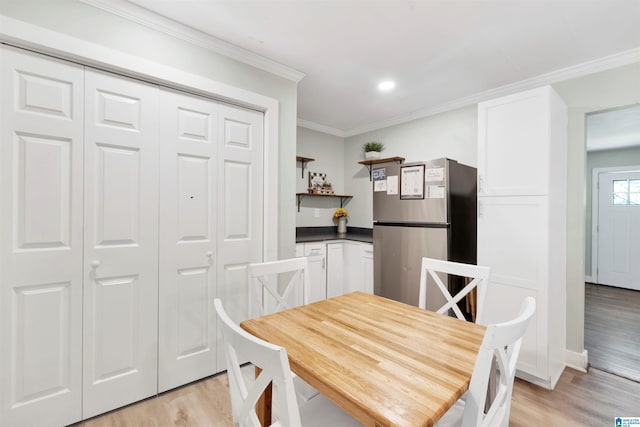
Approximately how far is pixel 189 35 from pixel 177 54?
15 cm

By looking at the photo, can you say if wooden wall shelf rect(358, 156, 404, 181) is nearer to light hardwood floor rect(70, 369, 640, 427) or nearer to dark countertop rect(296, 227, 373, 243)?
dark countertop rect(296, 227, 373, 243)

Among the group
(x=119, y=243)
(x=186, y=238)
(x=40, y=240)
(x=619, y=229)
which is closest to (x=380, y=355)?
(x=186, y=238)

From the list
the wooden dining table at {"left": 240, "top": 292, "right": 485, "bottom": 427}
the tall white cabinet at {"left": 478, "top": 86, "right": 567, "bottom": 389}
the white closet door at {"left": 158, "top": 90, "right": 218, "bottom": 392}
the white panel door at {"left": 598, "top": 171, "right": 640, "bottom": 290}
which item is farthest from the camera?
the white panel door at {"left": 598, "top": 171, "right": 640, "bottom": 290}

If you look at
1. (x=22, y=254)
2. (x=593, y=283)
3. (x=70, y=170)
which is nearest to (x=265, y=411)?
(x=22, y=254)

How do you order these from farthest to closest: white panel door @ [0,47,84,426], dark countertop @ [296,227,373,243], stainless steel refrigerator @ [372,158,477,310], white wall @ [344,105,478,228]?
dark countertop @ [296,227,373,243]
white wall @ [344,105,478,228]
stainless steel refrigerator @ [372,158,477,310]
white panel door @ [0,47,84,426]

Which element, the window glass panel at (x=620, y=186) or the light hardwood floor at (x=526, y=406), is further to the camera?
the window glass panel at (x=620, y=186)

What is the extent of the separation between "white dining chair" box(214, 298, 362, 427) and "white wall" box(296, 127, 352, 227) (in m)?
2.87

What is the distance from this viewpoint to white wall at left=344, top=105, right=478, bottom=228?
3047 mm

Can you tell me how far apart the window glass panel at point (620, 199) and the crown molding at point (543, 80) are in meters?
3.82

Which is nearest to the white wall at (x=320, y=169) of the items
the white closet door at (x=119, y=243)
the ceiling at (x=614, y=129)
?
the white closet door at (x=119, y=243)

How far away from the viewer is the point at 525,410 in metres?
1.82

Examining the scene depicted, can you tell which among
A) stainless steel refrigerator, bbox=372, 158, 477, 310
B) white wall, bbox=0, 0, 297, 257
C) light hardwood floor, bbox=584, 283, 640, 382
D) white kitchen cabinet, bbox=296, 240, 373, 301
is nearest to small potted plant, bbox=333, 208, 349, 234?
white kitchen cabinet, bbox=296, 240, 373, 301

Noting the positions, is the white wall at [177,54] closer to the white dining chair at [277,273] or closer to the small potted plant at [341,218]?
the white dining chair at [277,273]

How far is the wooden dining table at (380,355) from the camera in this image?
2.61 ft
